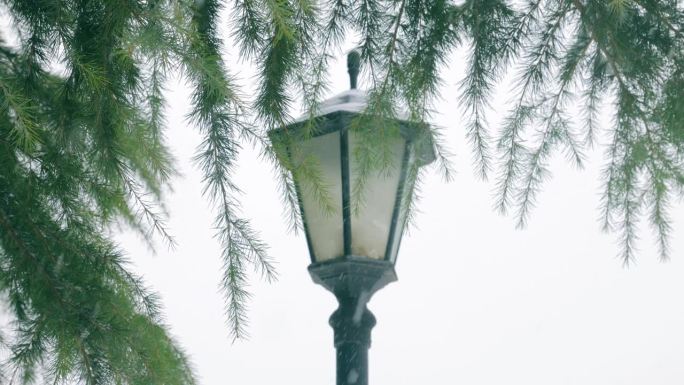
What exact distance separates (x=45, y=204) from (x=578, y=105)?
151cm

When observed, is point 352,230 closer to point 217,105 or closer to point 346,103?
point 346,103

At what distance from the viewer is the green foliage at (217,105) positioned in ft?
Result: 5.66

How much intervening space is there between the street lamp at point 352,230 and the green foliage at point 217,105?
138 mm

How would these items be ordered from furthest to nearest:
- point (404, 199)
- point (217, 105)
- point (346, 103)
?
point (346, 103) < point (404, 199) < point (217, 105)

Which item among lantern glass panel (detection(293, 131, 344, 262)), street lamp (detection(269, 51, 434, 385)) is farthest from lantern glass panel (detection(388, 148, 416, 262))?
lantern glass panel (detection(293, 131, 344, 262))

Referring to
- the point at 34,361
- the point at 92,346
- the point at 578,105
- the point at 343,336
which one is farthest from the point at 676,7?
the point at 34,361

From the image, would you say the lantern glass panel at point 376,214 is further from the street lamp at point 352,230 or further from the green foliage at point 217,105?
the green foliage at point 217,105

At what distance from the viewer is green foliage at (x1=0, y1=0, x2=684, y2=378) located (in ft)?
5.66

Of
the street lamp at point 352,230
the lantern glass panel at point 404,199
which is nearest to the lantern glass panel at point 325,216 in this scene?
the street lamp at point 352,230

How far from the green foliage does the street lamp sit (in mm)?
138

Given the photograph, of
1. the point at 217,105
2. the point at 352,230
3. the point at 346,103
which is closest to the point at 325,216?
the point at 352,230

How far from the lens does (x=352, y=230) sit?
7.09ft

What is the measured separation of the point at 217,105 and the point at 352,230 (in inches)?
21.6

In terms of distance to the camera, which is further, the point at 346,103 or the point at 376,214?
the point at 346,103
